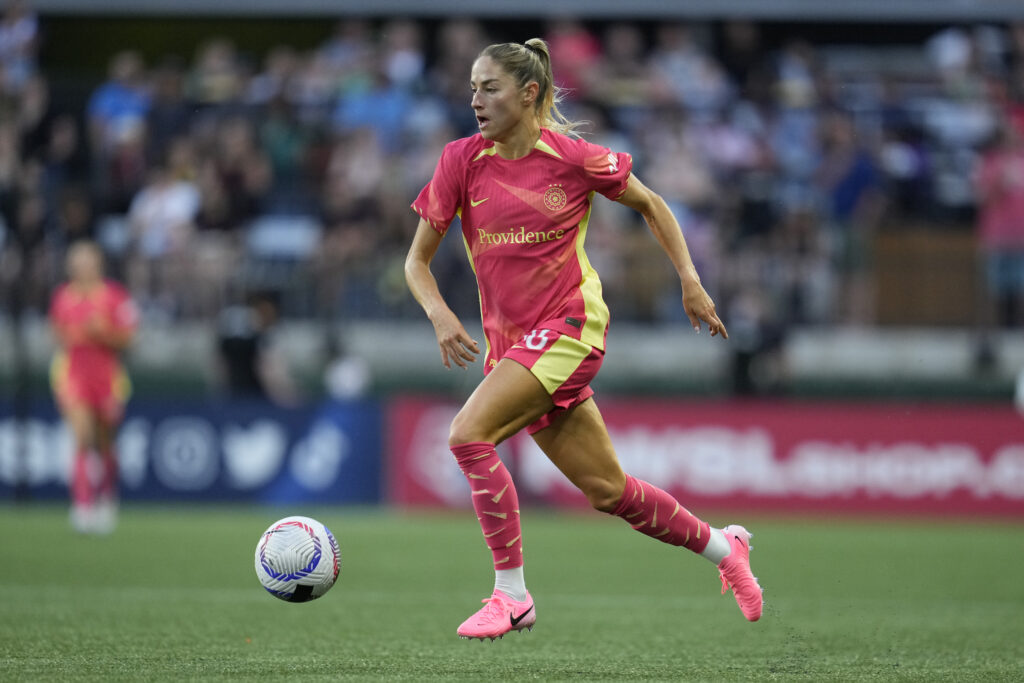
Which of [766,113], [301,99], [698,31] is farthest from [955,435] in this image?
[301,99]

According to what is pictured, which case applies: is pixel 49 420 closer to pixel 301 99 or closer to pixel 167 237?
pixel 167 237

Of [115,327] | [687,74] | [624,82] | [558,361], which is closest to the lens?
[558,361]

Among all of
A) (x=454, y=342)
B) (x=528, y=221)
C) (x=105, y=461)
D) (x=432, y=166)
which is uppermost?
(x=432, y=166)

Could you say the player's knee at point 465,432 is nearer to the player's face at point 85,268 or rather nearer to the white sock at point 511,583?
the white sock at point 511,583

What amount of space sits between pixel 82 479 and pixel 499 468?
8.19 m

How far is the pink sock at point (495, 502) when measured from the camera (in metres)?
5.85

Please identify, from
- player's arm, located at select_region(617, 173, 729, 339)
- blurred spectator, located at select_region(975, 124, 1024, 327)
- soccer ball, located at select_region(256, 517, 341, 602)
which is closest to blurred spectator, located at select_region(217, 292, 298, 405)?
blurred spectator, located at select_region(975, 124, 1024, 327)

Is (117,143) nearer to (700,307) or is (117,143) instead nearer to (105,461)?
(105,461)

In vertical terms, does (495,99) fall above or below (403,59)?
below

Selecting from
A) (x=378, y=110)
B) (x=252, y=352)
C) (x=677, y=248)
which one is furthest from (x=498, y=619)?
(x=378, y=110)

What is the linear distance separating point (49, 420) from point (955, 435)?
9108mm

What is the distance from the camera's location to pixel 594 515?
15.0 metres

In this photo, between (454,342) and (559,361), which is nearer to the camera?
(454,342)

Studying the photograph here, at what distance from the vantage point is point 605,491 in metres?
6.03
